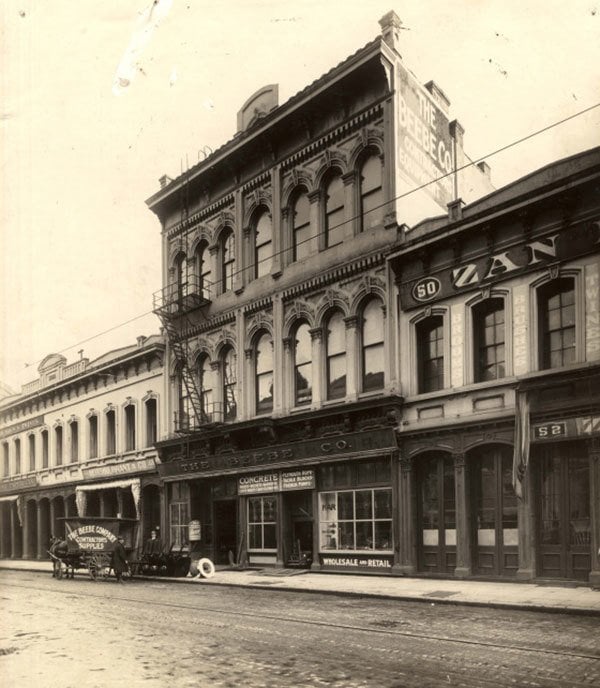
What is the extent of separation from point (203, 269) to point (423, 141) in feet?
31.4

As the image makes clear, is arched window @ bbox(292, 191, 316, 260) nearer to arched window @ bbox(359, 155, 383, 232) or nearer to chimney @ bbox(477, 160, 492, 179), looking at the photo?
arched window @ bbox(359, 155, 383, 232)

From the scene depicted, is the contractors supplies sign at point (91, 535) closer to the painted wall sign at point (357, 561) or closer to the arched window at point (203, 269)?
the painted wall sign at point (357, 561)

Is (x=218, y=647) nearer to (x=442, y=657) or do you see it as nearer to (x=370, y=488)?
(x=442, y=657)

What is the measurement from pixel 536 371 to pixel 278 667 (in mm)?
9897

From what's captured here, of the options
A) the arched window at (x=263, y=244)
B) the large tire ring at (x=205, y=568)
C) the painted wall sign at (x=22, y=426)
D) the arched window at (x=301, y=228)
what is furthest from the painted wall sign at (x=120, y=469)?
the arched window at (x=301, y=228)

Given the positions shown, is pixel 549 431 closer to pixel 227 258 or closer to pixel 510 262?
pixel 510 262

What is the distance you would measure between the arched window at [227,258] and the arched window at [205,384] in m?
2.78

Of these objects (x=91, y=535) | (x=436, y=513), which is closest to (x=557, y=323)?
(x=436, y=513)

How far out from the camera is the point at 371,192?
21016 mm

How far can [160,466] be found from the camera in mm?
28109

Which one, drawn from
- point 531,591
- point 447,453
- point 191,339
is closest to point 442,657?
point 531,591

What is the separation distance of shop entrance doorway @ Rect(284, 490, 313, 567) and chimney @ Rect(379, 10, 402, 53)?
12.8 metres

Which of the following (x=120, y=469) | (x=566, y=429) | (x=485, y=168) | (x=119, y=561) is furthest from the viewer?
(x=120, y=469)

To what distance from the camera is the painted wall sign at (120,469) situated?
29.7 metres
